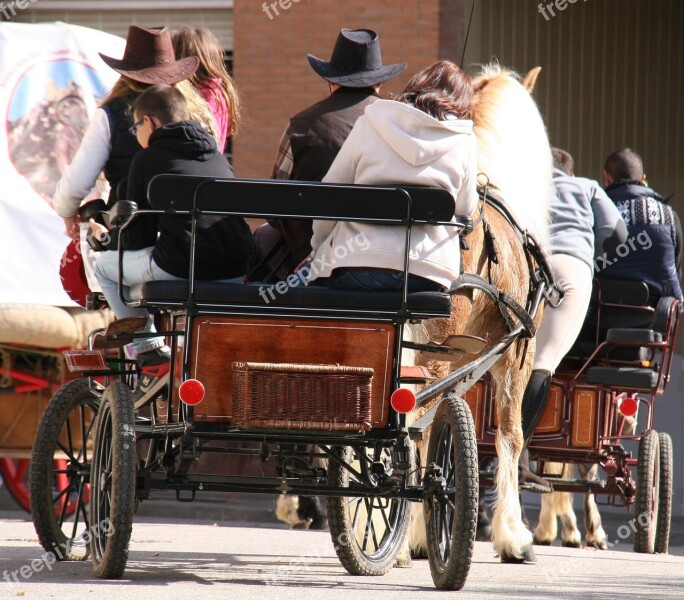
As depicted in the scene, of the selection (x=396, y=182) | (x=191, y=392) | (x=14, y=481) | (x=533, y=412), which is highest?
(x=396, y=182)

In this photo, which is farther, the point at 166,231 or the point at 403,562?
the point at 403,562

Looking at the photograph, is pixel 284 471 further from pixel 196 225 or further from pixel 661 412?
pixel 661 412

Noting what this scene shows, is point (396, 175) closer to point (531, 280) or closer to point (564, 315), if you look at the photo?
point (531, 280)

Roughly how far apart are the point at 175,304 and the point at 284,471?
0.77 m

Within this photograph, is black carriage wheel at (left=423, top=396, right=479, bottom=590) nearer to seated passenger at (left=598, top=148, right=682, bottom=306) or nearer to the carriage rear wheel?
seated passenger at (left=598, top=148, right=682, bottom=306)

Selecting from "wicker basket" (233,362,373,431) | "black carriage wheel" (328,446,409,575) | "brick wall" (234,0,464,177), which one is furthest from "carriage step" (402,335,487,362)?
"brick wall" (234,0,464,177)

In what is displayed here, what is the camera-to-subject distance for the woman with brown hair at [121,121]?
Answer: 6.01m

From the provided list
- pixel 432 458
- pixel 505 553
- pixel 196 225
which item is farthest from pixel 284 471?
pixel 505 553

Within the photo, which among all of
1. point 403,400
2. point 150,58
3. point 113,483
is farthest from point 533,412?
point 113,483

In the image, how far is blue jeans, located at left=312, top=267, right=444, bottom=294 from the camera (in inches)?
195

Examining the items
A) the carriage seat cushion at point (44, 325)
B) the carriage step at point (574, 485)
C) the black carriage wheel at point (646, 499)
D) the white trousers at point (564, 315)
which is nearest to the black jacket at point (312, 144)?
the white trousers at point (564, 315)

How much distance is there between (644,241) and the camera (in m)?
8.37

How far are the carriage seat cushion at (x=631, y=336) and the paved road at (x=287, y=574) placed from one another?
1240mm

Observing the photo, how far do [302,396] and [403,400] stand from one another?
360 millimetres
